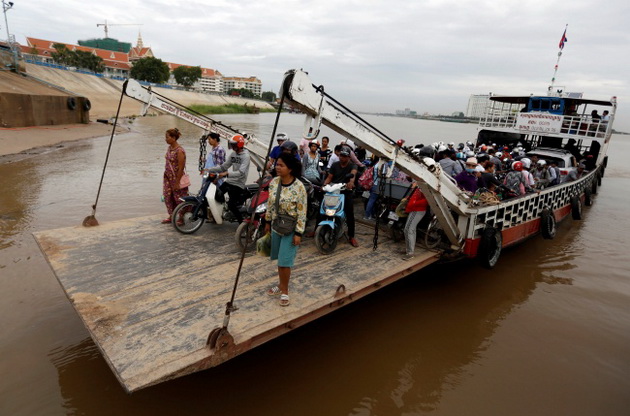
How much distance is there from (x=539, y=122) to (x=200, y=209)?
38.3ft

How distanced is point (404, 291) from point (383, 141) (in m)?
2.50

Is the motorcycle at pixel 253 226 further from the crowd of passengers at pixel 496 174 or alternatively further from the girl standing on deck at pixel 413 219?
the crowd of passengers at pixel 496 174

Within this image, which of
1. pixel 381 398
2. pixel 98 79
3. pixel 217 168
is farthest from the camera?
pixel 98 79

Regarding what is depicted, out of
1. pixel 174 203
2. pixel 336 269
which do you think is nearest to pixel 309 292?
pixel 336 269

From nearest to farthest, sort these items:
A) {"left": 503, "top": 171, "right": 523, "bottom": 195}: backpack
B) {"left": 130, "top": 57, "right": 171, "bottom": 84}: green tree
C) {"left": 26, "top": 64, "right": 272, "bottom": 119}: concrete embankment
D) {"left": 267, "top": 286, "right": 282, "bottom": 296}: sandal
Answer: {"left": 267, "top": 286, "right": 282, "bottom": 296}: sandal, {"left": 503, "top": 171, "right": 523, "bottom": 195}: backpack, {"left": 26, "top": 64, "right": 272, "bottom": 119}: concrete embankment, {"left": 130, "top": 57, "right": 171, "bottom": 84}: green tree

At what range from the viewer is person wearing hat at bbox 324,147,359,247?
4.99 m

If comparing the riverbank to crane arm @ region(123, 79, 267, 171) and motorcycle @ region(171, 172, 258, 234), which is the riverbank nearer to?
crane arm @ region(123, 79, 267, 171)

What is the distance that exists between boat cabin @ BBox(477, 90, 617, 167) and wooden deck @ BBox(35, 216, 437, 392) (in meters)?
9.55

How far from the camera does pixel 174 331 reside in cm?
281

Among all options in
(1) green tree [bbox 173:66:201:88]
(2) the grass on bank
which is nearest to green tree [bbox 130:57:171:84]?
(2) the grass on bank

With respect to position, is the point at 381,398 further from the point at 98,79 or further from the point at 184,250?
the point at 98,79

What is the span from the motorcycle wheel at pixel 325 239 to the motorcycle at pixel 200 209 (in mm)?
1194

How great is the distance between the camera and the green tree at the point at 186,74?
3145 inches

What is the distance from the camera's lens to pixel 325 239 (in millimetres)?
4609
